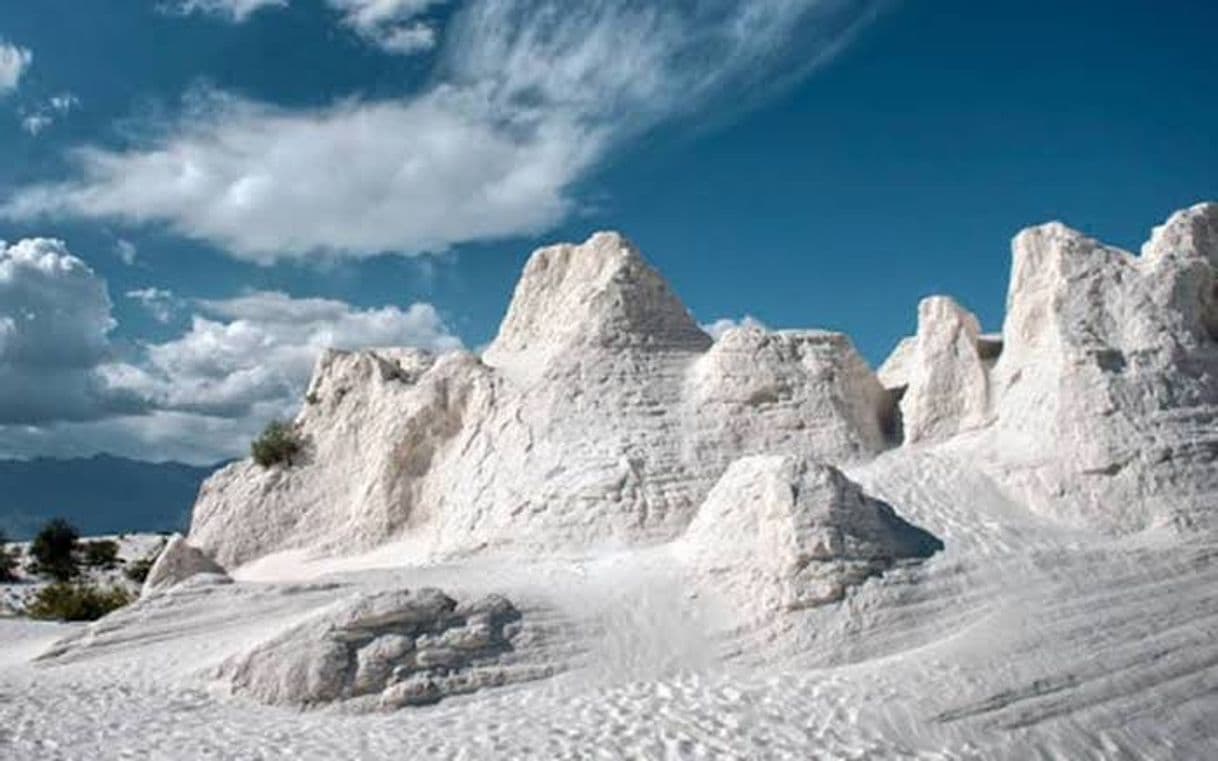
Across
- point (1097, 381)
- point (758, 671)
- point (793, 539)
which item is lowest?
point (758, 671)

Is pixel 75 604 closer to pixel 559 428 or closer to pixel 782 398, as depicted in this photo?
pixel 559 428

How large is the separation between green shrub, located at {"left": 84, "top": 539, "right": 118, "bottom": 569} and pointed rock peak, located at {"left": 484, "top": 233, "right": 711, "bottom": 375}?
61.4ft

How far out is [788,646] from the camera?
13414mm

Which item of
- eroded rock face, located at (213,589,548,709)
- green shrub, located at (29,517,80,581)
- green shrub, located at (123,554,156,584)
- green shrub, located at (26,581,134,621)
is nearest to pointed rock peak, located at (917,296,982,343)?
eroded rock face, located at (213,589,548,709)

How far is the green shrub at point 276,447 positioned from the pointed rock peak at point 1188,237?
18829 mm

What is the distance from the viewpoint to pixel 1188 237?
766 inches

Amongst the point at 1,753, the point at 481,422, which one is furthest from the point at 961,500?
the point at 1,753

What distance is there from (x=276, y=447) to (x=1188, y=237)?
783 inches

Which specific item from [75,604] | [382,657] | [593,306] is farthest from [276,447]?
[382,657]

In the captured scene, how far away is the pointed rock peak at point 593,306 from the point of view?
2114 cm

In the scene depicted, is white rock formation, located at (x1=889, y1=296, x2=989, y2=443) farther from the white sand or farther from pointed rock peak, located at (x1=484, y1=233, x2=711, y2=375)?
pointed rock peak, located at (x1=484, y1=233, x2=711, y2=375)

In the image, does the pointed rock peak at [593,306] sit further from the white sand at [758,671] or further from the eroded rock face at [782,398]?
the white sand at [758,671]

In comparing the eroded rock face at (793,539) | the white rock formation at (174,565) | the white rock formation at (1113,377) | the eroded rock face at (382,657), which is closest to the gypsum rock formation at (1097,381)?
the white rock formation at (1113,377)

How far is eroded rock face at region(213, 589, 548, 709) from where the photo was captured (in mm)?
12070
